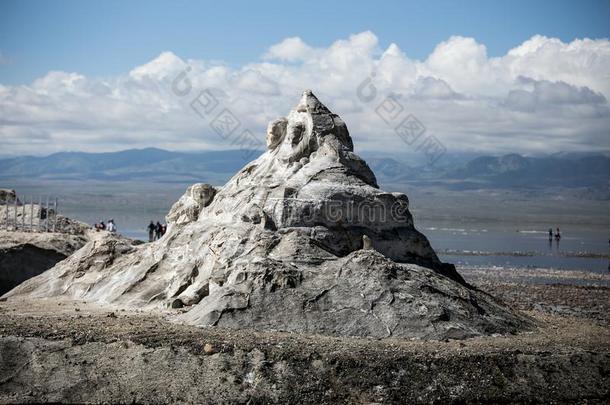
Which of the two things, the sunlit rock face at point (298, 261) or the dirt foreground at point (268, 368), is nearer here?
the dirt foreground at point (268, 368)

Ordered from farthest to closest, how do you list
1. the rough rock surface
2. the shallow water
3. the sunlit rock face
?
the shallow water, the rough rock surface, the sunlit rock face

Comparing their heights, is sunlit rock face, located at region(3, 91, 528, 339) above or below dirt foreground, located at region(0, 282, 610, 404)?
above

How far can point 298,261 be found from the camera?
1577 cm

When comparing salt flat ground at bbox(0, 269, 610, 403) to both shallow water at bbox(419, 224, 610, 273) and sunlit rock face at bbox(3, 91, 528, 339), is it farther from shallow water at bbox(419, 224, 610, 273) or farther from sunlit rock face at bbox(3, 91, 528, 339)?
shallow water at bbox(419, 224, 610, 273)

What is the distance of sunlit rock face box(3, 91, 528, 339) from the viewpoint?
14734mm

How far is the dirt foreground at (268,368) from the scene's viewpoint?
12367 mm

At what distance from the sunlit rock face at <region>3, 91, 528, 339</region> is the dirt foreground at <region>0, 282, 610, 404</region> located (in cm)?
77

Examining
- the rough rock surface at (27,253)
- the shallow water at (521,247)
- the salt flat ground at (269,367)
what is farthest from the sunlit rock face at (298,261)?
the shallow water at (521,247)

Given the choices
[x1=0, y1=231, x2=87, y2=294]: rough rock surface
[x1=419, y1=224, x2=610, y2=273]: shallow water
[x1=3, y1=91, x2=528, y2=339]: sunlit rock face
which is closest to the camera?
[x1=3, y1=91, x2=528, y2=339]: sunlit rock face

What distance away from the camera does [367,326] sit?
47.6ft

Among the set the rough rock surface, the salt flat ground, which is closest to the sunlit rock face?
→ the salt flat ground

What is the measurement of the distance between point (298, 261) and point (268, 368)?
3354 millimetres

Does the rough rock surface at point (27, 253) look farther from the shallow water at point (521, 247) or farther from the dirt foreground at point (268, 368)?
the shallow water at point (521, 247)

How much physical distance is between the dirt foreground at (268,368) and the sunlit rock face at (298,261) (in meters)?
0.77
